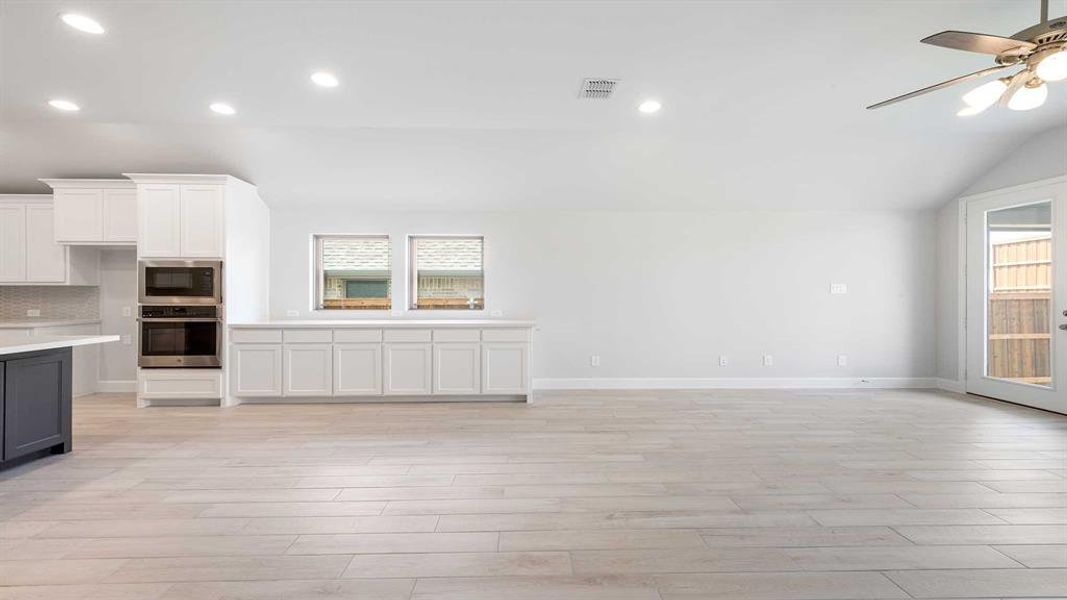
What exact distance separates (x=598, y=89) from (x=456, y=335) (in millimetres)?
2896

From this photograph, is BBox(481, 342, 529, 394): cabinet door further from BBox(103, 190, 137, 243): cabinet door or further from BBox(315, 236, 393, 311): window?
BBox(103, 190, 137, 243): cabinet door

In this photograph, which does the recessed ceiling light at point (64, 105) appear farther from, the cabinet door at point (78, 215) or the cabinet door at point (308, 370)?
the cabinet door at point (308, 370)

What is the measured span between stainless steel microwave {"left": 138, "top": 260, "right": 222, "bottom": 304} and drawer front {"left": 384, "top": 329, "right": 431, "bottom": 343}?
1.75 m

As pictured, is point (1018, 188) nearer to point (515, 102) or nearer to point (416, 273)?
point (515, 102)

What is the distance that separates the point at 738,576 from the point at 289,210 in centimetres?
592

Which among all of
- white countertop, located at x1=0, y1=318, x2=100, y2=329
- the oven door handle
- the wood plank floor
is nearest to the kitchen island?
the wood plank floor

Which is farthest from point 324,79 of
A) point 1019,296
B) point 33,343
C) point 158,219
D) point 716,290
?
point 1019,296

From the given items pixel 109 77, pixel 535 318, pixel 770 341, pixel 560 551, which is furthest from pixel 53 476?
pixel 770 341

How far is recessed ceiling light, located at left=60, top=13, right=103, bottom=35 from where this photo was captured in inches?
104

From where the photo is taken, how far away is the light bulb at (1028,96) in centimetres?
253

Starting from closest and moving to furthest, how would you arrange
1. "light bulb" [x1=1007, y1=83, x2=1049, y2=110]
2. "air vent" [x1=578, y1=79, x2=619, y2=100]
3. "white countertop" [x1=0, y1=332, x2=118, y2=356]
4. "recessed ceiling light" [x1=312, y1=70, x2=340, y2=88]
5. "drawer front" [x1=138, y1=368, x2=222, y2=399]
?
1. "light bulb" [x1=1007, y1=83, x2=1049, y2=110]
2. "white countertop" [x1=0, y1=332, x2=118, y2=356]
3. "recessed ceiling light" [x1=312, y1=70, x2=340, y2=88]
4. "air vent" [x1=578, y1=79, x2=619, y2=100]
5. "drawer front" [x1=138, y1=368, x2=222, y2=399]

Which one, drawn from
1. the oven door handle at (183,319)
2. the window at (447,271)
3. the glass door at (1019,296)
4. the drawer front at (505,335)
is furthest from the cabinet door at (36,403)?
the glass door at (1019,296)

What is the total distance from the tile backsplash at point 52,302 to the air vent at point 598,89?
239 inches

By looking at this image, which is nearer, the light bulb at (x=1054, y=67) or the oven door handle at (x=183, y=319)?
the light bulb at (x=1054, y=67)
